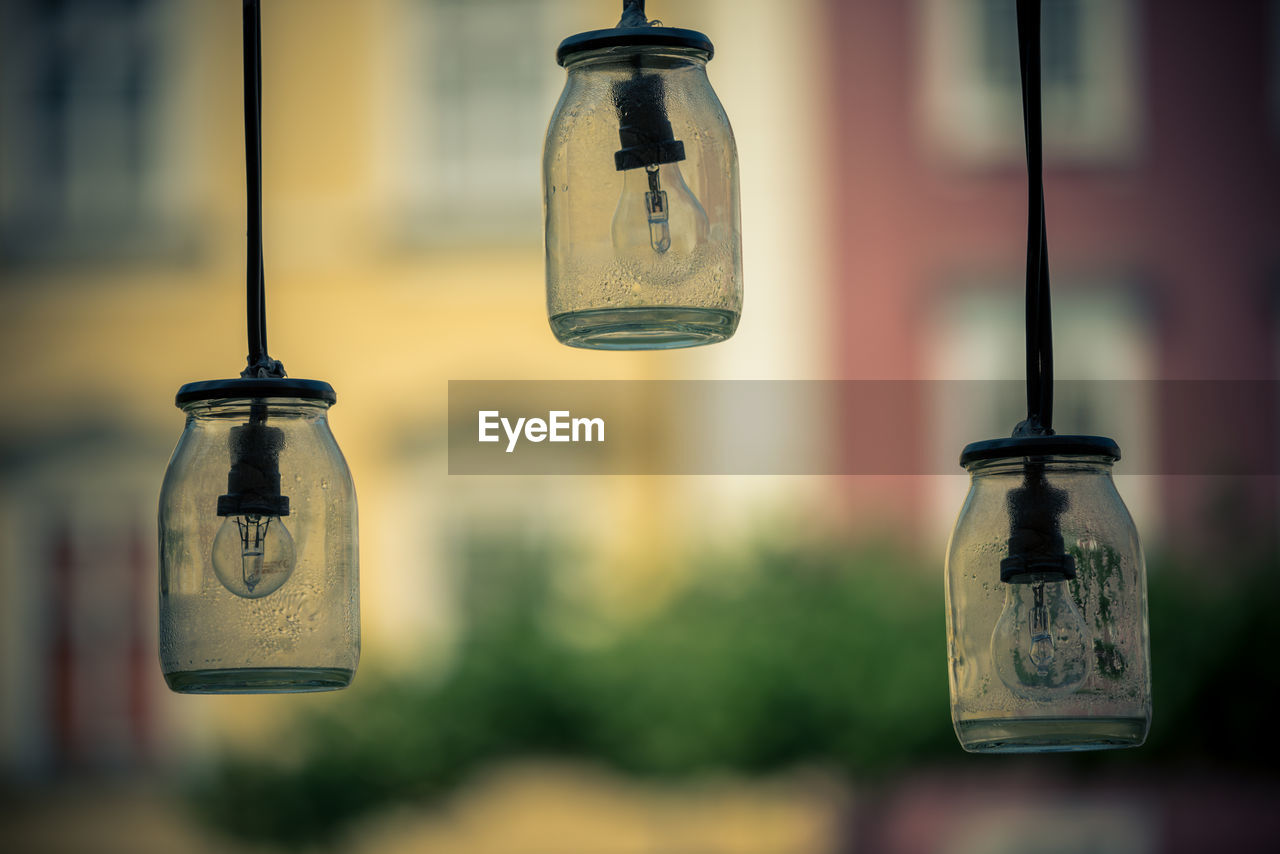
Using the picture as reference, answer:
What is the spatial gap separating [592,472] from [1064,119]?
Answer: 348cm

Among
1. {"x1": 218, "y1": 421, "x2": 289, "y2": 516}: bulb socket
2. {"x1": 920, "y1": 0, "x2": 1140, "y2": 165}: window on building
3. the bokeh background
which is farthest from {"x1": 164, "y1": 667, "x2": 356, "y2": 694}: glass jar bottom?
{"x1": 920, "y1": 0, "x2": 1140, "y2": 165}: window on building

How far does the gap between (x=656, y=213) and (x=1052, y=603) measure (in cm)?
58

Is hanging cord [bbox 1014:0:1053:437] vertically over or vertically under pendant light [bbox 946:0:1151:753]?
over

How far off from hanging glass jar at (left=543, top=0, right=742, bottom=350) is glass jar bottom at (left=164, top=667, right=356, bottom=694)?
0.44 meters

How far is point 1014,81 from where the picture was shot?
11.1m

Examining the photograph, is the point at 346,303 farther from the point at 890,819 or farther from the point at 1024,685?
the point at 1024,685

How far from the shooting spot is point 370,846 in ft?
30.8

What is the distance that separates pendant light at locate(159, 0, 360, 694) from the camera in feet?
6.26

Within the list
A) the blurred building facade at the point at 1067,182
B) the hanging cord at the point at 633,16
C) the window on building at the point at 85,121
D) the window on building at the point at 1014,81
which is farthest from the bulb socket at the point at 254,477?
the window on building at the point at 85,121

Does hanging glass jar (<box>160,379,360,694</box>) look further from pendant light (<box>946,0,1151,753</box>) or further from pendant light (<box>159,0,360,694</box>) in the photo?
pendant light (<box>946,0,1151,753</box>)

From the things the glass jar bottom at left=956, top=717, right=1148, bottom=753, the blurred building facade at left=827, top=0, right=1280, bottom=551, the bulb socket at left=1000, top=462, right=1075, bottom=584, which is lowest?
the glass jar bottom at left=956, top=717, right=1148, bottom=753

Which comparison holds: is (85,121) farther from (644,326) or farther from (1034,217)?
(1034,217)
